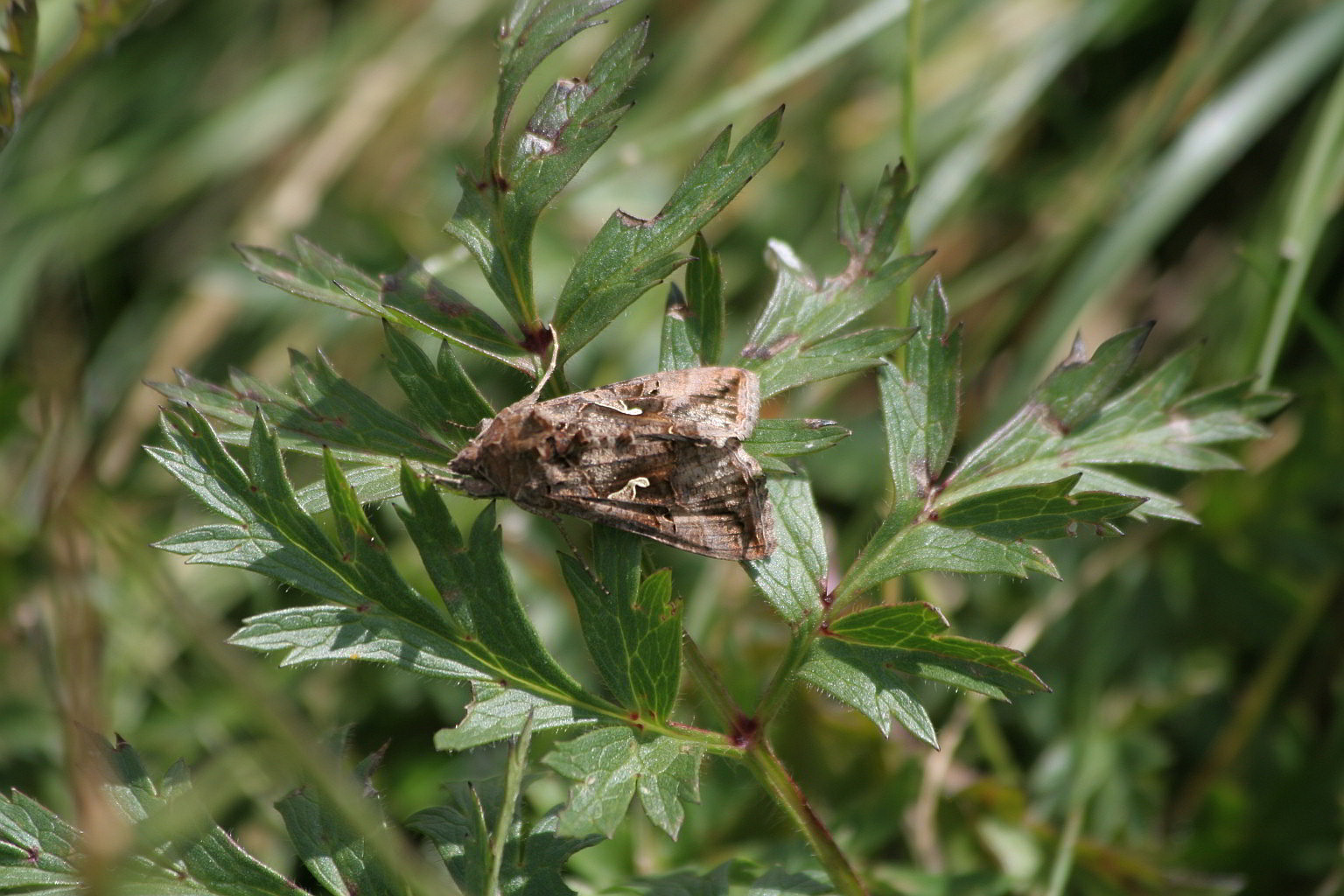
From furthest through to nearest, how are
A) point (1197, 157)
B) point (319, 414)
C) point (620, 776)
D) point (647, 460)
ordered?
point (1197, 157), point (647, 460), point (319, 414), point (620, 776)

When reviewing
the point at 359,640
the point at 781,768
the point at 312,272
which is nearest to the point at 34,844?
the point at 359,640

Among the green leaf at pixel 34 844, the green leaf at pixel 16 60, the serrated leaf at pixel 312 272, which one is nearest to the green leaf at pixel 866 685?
the serrated leaf at pixel 312 272

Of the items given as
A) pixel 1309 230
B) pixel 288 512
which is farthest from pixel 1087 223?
pixel 288 512

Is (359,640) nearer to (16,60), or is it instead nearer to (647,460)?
(647,460)

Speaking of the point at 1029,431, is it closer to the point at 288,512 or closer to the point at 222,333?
the point at 288,512

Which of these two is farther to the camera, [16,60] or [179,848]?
[16,60]

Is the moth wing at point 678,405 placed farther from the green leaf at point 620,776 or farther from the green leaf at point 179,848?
the green leaf at point 179,848

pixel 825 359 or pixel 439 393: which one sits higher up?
pixel 825 359


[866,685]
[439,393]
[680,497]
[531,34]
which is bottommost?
[866,685]
